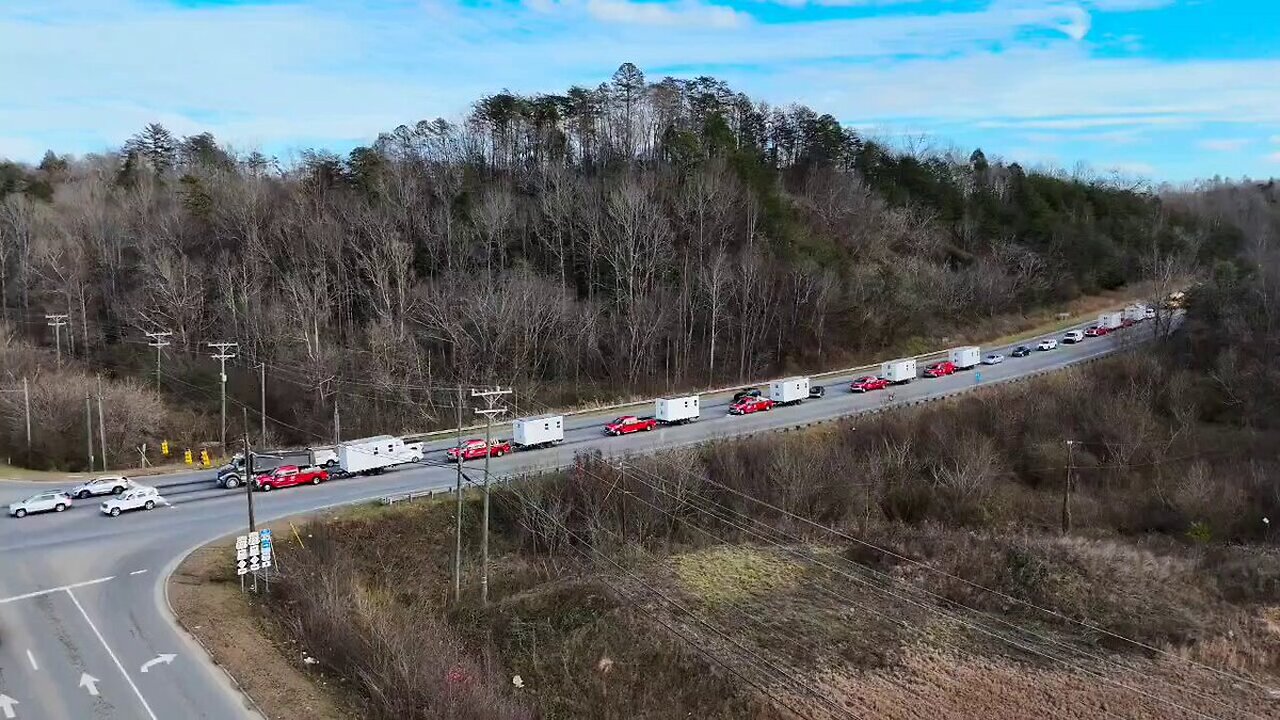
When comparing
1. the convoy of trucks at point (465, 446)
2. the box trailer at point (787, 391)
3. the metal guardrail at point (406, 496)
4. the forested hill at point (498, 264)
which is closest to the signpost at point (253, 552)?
the convoy of trucks at point (465, 446)

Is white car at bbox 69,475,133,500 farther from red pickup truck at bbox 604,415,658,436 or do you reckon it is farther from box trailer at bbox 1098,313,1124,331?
box trailer at bbox 1098,313,1124,331

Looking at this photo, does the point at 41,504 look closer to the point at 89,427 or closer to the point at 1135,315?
the point at 89,427

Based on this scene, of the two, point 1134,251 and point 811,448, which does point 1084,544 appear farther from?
point 1134,251

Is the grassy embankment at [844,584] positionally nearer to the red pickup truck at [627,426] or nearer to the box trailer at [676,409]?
the red pickup truck at [627,426]

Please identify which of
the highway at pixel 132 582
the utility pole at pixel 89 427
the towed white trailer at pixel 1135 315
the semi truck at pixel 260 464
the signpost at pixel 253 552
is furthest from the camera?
the towed white trailer at pixel 1135 315

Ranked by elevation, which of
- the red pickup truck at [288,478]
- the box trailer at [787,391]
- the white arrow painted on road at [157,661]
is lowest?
the white arrow painted on road at [157,661]

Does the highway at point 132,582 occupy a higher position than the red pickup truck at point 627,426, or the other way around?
the red pickup truck at point 627,426

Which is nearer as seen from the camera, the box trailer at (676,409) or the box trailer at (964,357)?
the box trailer at (676,409)

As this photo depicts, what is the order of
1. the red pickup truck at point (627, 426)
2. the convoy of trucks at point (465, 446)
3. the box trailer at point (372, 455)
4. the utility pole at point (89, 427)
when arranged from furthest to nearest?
the red pickup truck at point (627, 426) → the utility pole at point (89, 427) → the box trailer at point (372, 455) → the convoy of trucks at point (465, 446)
